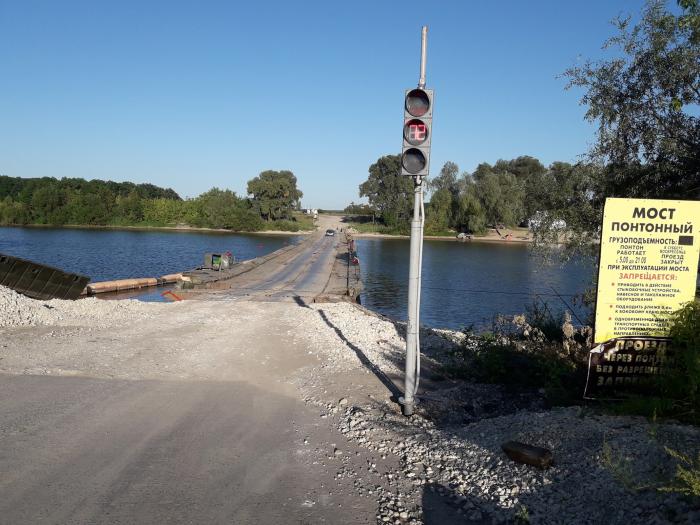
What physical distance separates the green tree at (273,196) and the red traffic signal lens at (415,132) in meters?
111

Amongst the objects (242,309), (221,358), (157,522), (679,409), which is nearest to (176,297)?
(242,309)

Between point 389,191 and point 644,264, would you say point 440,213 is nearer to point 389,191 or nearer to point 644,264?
point 389,191

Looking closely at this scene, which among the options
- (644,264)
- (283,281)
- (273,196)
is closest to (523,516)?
(644,264)

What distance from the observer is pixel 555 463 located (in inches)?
187

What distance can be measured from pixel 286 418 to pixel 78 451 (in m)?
2.38

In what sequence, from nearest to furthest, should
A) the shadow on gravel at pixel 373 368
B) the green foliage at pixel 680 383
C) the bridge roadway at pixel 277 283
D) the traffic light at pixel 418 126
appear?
the green foliage at pixel 680 383
the traffic light at pixel 418 126
the shadow on gravel at pixel 373 368
the bridge roadway at pixel 277 283

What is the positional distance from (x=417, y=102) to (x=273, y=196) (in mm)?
112953

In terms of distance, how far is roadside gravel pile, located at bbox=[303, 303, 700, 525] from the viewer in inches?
156

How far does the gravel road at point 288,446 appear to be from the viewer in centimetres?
425

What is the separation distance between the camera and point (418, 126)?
21.3ft

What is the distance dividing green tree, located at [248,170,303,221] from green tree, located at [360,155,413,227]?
1779 centimetres

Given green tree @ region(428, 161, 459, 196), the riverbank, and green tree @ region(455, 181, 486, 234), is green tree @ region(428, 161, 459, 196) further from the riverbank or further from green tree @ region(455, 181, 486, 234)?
the riverbank

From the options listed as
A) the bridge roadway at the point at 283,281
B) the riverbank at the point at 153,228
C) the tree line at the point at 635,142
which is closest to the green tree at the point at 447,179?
the riverbank at the point at 153,228

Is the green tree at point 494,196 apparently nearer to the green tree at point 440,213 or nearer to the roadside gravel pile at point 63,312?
the green tree at point 440,213
